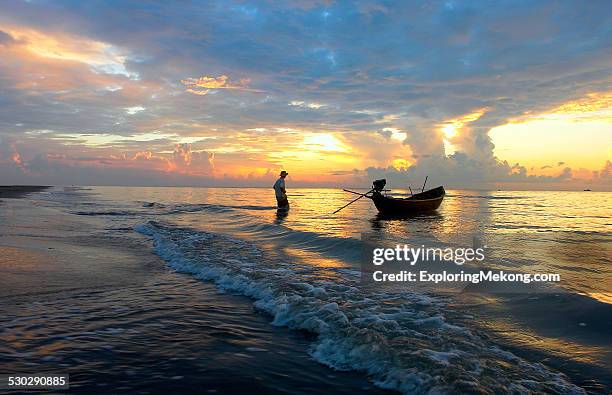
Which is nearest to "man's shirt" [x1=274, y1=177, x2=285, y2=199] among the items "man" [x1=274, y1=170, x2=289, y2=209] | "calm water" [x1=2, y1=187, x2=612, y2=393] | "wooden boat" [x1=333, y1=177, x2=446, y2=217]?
"man" [x1=274, y1=170, x2=289, y2=209]

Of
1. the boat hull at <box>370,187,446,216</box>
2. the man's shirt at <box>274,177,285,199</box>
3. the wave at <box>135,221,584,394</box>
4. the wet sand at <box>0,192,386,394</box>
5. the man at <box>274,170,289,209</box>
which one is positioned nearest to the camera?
the wet sand at <box>0,192,386,394</box>

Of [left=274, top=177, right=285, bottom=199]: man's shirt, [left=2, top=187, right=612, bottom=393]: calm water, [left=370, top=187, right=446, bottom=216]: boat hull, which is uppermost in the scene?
[left=274, top=177, right=285, bottom=199]: man's shirt

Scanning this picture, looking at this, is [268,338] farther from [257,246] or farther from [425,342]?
[257,246]

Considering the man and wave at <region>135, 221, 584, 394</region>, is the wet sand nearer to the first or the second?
wave at <region>135, 221, 584, 394</region>

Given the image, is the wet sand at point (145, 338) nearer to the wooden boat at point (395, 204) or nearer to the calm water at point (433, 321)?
the calm water at point (433, 321)

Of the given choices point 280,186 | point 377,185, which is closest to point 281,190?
point 280,186

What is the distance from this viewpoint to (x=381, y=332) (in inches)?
236

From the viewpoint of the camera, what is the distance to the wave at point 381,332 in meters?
4.50

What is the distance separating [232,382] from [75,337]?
2.58 m

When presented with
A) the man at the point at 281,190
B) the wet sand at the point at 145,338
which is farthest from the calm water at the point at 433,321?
the man at the point at 281,190

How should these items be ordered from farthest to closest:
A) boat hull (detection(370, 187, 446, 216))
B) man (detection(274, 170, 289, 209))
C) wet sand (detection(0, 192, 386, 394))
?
boat hull (detection(370, 187, 446, 216)) < man (detection(274, 170, 289, 209)) < wet sand (detection(0, 192, 386, 394))

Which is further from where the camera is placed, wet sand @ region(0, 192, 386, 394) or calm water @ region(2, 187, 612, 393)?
calm water @ region(2, 187, 612, 393)

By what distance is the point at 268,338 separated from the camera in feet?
18.9

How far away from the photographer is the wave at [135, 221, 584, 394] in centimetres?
450
